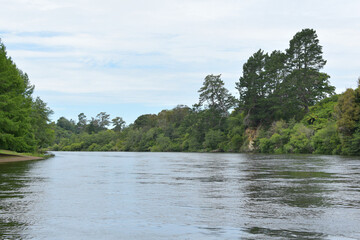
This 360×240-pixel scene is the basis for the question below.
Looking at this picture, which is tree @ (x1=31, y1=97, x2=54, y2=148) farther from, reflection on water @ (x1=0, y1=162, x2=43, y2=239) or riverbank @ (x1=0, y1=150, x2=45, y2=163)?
reflection on water @ (x1=0, y1=162, x2=43, y2=239)

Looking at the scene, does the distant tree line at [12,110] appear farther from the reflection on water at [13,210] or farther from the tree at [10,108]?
the reflection on water at [13,210]

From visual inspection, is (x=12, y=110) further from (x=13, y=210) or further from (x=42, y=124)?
(x=13, y=210)

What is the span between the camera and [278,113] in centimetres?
8469

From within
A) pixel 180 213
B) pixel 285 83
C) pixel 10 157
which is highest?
pixel 285 83

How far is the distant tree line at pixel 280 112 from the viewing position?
2328 inches

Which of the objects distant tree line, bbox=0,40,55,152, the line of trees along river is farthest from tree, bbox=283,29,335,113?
distant tree line, bbox=0,40,55,152

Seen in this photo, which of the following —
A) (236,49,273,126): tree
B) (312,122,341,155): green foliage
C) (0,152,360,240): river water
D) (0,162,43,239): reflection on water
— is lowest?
(0,152,360,240): river water

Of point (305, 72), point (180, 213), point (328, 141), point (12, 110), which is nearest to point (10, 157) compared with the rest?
point (12, 110)

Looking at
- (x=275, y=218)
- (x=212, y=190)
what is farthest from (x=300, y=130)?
(x=275, y=218)

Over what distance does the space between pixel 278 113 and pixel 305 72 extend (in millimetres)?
10604

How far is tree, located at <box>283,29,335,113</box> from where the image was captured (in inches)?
3231

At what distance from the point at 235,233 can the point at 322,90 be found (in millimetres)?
84237

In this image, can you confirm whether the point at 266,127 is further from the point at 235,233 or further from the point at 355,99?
the point at 235,233

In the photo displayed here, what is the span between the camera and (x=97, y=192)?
13820 millimetres
